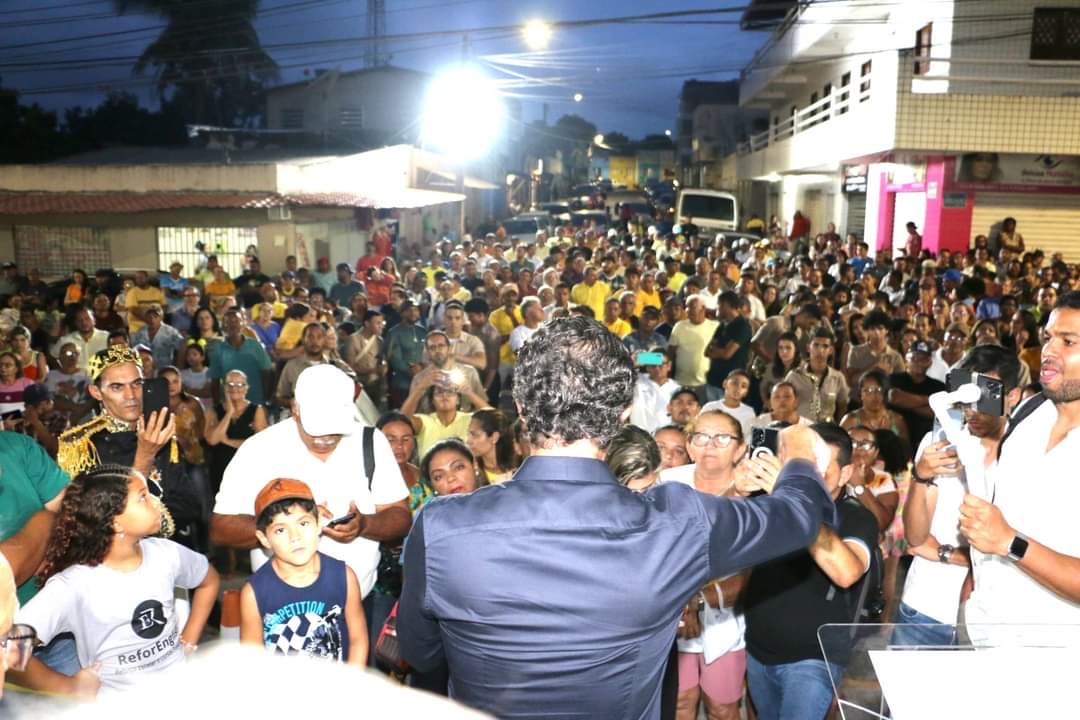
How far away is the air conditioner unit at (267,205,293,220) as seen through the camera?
58.0 feet

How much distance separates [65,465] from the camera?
14.0 feet

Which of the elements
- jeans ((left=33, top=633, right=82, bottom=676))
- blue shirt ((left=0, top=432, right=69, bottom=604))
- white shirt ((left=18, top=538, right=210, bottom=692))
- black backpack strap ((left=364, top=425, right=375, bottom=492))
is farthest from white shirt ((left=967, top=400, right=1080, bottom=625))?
blue shirt ((left=0, top=432, right=69, bottom=604))

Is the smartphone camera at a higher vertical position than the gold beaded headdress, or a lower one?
higher

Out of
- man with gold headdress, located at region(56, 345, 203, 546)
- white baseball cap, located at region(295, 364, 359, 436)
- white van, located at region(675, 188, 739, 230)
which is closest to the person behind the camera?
white baseball cap, located at region(295, 364, 359, 436)

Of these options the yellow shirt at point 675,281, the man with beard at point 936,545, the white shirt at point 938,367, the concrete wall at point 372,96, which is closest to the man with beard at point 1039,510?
the man with beard at point 936,545

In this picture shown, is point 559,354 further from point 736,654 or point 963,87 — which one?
point 963,87

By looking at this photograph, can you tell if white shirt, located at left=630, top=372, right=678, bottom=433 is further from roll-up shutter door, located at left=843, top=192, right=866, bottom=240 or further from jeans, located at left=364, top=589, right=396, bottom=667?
roll-up shutter door, located at left=843, top=192, right=866, bottom=240

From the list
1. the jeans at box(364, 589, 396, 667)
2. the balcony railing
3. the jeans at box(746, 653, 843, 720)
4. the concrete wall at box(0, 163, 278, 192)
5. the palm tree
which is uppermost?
the palm tree

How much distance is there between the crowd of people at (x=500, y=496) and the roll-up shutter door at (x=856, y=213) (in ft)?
52.8

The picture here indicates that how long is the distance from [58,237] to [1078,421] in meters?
19.2

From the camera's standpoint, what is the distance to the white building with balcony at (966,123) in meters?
17.0

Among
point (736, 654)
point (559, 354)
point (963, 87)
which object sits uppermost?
point (963, 87)

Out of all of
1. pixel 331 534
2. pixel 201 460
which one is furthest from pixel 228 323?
pixel 331 534

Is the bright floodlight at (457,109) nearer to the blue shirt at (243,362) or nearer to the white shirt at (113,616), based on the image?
the blue shirt at (243,362)
